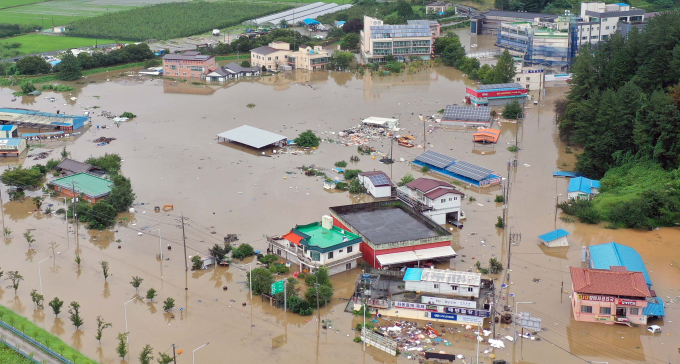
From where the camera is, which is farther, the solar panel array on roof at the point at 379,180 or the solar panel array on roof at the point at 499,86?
the solar panel array on roof at the point at 499,86

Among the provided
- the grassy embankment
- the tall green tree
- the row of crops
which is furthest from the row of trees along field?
the row of crops

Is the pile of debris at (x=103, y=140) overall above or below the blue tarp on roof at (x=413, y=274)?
above

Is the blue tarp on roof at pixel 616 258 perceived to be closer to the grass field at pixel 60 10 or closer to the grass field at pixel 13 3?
the grass field at pixel 60 10

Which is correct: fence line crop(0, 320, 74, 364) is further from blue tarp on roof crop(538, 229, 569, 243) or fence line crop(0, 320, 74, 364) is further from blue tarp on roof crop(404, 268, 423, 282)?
blue tarp on roof crop(538, 229, 569, 243)

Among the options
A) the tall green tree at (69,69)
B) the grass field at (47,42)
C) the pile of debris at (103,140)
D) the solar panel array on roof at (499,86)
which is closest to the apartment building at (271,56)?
the tall green tree at (69,69)

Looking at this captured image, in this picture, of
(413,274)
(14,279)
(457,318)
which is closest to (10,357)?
(14,279)

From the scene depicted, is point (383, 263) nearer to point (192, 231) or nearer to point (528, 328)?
point (528, 328)

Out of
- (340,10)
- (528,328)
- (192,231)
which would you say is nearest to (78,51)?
(340,10)
